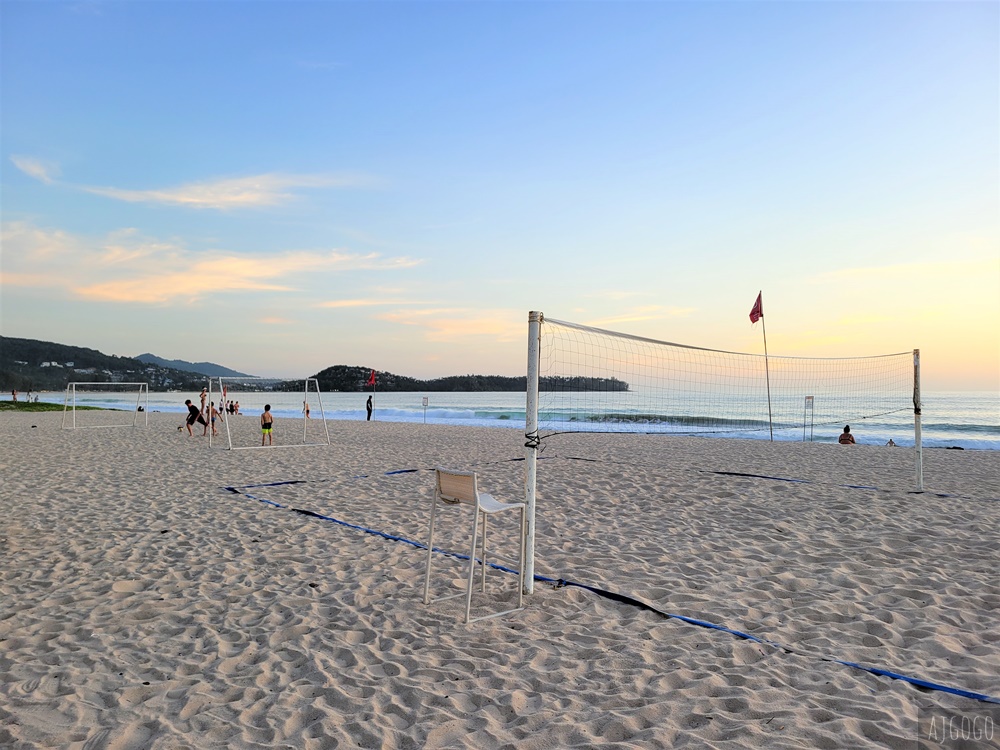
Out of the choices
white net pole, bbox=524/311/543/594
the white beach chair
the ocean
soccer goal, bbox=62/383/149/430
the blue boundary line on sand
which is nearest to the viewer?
the blue boundary line on sand

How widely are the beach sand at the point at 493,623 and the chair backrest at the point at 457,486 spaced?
67cm

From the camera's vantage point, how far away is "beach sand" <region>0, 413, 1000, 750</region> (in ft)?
8.22

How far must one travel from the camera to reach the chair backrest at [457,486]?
3.58 metres

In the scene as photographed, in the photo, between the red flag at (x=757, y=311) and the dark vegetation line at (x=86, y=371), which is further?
the dark vegetation line at (x=86, y=371)

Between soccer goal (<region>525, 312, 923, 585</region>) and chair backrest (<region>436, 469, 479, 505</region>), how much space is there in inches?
19.1

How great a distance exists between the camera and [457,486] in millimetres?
3738

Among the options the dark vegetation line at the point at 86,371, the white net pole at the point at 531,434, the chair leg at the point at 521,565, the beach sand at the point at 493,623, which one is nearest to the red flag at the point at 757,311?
the beach sand at the point at 493,623

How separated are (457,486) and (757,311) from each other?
625 inches

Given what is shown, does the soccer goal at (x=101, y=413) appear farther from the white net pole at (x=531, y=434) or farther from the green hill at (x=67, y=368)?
the green hill at (x=67, y=368)

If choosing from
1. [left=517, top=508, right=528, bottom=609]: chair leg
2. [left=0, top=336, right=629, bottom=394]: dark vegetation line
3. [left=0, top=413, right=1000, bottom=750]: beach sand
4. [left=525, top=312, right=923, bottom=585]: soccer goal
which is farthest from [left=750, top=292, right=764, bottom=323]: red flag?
[left=0, top=336, right=629, bottom=394]: dark vegetation line

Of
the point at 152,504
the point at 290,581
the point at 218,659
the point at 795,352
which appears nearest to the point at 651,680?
the point at 218,659

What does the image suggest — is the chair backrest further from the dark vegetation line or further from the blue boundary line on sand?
the dark vegetation line

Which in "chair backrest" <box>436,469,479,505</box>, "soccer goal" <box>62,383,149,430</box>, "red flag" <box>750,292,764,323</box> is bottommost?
"soccer goal" <box>62,383,149,430</box>

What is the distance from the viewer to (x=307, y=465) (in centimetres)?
1061
